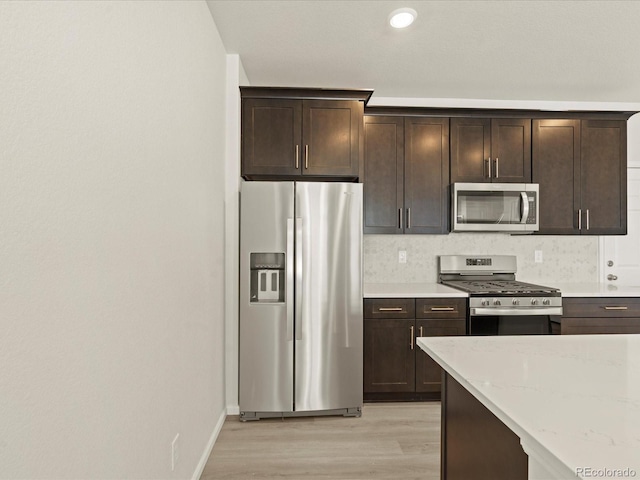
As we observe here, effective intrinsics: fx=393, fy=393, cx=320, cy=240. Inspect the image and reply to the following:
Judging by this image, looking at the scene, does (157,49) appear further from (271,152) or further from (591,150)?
(591,150)

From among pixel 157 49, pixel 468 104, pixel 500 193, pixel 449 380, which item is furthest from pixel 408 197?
pixel 157 49

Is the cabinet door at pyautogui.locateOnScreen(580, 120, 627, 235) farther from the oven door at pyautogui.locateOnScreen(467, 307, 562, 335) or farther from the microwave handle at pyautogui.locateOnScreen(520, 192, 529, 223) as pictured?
the oven door at pyautogui.locateOnScreen(467, 307, 562, 335)

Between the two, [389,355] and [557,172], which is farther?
[557,172]

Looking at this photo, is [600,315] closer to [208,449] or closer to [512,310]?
[512,310]

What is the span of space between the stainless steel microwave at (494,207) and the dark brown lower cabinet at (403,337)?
742 mm

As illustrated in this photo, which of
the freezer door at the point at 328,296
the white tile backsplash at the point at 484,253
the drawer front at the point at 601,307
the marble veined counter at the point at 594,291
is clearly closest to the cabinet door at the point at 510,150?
the white tile backsplash at the point at 484,253

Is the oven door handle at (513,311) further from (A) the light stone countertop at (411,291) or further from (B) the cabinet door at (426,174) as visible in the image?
(B) the cabinet door at (426,174)

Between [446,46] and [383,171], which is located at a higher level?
[446,46]

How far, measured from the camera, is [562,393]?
0.98 metres

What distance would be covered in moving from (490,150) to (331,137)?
1.49 meters

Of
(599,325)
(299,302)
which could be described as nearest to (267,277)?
(299,302)

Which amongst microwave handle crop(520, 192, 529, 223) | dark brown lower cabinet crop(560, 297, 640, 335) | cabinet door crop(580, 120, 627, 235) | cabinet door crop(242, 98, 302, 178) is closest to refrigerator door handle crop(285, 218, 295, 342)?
cabinet door crop(242, 98, 302, 178)

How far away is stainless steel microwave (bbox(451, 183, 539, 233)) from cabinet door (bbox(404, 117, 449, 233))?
128 millimetres

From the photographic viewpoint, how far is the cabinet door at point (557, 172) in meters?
3.54
